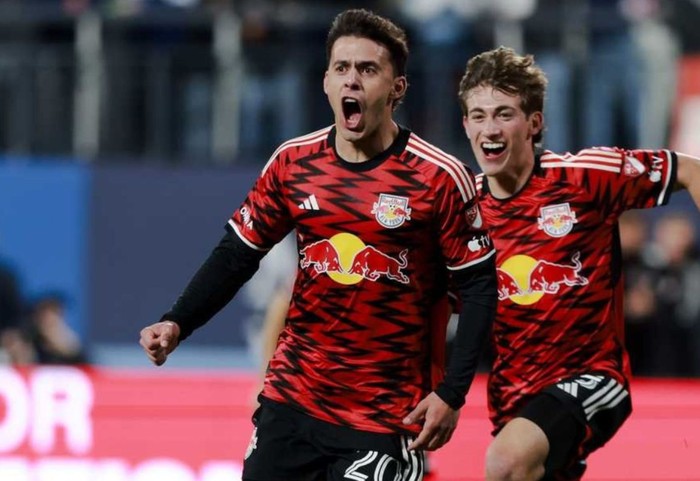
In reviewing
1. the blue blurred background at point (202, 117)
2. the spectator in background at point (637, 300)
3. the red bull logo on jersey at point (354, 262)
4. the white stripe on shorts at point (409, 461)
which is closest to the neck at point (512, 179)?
the red bull logo on jersey at point (354, 262)

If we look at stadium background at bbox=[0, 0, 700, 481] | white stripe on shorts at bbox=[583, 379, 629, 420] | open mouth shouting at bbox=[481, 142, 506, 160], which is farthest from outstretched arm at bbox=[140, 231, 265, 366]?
stadium background at bbox=[0, 0, 700, 481]

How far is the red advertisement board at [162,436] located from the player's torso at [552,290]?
1.67m

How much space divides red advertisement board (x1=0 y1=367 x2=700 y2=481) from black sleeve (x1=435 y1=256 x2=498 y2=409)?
2.59 m

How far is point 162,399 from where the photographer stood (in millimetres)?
8914

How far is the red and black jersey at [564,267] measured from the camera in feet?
20.7

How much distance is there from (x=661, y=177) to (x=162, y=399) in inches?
141

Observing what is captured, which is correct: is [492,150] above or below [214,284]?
above

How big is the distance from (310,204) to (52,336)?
714cm

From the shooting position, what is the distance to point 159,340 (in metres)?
5.51

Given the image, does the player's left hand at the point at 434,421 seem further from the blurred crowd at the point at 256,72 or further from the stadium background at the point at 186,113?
the blurred crowd at the point at 256,72

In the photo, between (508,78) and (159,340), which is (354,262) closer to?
(159,340)

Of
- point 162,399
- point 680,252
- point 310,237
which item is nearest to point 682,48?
point 680,252

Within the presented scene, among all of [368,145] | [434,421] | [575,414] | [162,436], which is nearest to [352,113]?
[368,145]

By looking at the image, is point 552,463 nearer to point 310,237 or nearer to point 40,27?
point 310,237
